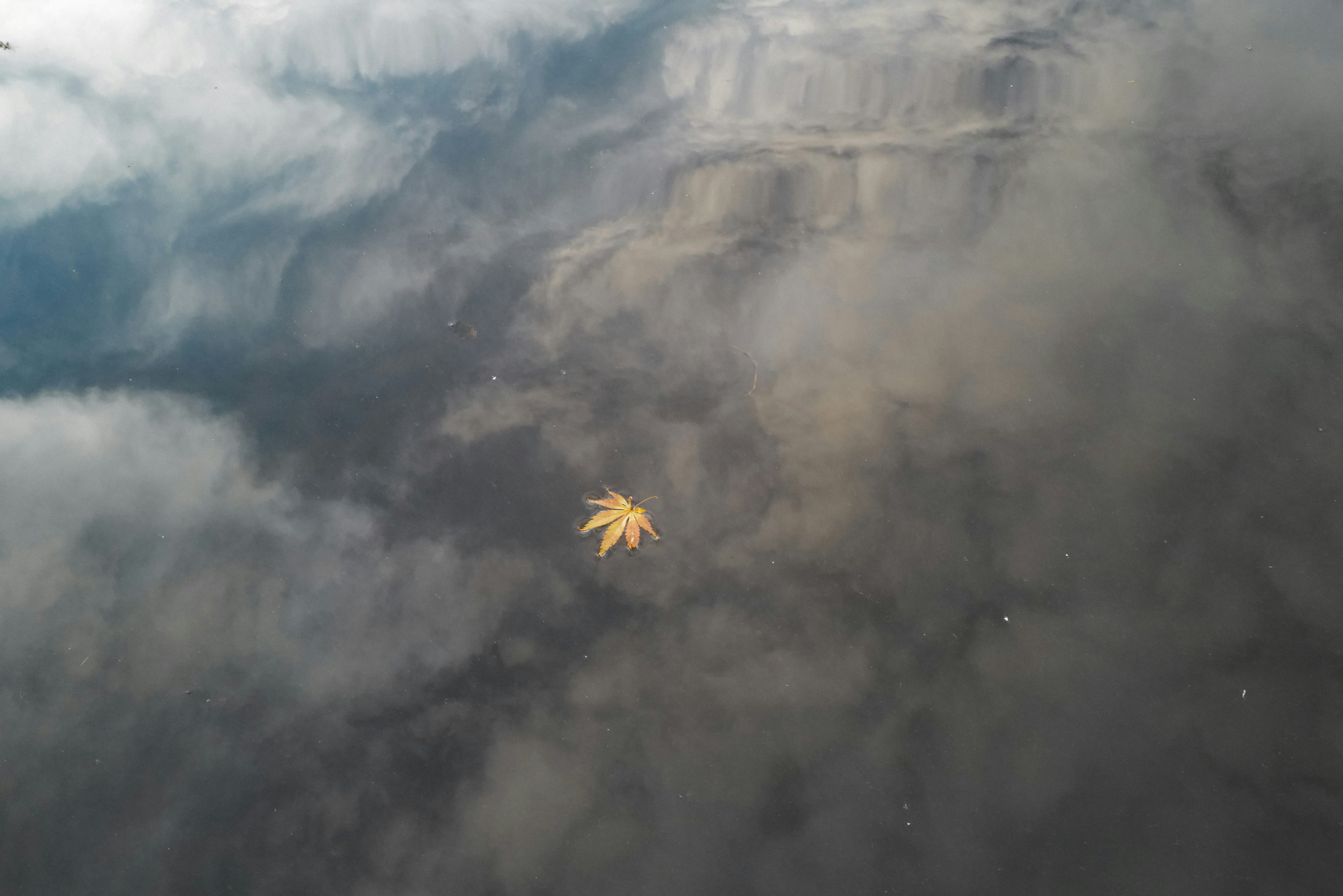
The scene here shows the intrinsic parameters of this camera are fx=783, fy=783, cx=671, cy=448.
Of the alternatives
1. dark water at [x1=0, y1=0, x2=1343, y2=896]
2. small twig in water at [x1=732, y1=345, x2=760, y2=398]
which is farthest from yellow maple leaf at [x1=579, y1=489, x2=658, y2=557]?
small twig in water at [x1=732, y1=345, x2=760, y2=398]

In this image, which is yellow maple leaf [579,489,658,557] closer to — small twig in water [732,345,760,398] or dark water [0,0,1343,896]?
dark water [0,0,1343,896]

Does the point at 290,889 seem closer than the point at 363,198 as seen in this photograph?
Yes

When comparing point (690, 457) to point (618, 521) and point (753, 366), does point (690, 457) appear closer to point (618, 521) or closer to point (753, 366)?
point (618, 521)

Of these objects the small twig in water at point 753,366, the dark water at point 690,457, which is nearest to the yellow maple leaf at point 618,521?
the dark water at point 690,457

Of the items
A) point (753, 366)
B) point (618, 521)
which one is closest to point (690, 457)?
point (618, 521)

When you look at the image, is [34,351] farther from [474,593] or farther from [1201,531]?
[1201,531]

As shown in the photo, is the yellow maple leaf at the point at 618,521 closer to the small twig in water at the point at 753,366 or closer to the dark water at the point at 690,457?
the dark water at the point at 690,457

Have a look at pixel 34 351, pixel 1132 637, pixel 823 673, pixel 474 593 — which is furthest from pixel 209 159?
pixel 1132 637
